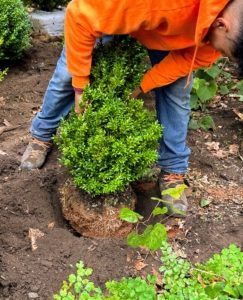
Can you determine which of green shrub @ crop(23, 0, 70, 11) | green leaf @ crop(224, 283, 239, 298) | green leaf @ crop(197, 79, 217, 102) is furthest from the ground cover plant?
green shrub @ crop(23, 0, 70, 11)

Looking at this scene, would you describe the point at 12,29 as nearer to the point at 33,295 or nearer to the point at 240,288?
the point at 33,295

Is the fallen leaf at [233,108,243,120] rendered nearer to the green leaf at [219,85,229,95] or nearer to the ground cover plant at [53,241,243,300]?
the green leaf at [219,85,229,95]

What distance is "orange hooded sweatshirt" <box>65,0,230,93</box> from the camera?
208 centimetres

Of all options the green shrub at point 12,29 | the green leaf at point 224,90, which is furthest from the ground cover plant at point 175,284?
the green shrub at point 12,29

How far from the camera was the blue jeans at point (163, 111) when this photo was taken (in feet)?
9.53

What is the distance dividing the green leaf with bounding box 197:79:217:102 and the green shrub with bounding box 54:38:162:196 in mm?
1589

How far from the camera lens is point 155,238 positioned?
6.73ft

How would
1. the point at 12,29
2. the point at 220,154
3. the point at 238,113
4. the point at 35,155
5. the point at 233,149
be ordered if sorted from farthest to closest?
the point at 12,29 → the point at 238,113 → the point at 233,149 → the point at 220,154 → the point at 35,155

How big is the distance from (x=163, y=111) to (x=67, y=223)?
1.02 m

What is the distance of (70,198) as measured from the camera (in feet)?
9.16

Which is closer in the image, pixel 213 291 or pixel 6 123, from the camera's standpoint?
pixel 213 291

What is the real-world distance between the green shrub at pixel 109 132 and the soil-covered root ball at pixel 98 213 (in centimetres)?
14

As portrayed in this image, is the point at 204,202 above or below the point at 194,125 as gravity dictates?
above

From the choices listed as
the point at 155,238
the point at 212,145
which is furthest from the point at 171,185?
the point at 155,238
